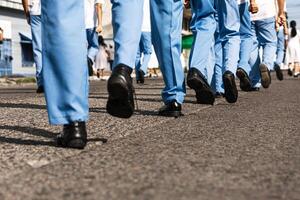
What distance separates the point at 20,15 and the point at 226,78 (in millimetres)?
22940

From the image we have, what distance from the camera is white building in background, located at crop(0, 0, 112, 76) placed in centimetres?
Result: 2498

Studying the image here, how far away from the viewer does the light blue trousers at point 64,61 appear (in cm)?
272

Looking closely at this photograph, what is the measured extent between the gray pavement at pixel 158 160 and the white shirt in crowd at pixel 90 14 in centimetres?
515

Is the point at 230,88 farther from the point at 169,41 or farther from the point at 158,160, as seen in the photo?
the point at 158,160

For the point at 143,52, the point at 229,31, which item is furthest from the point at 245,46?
the point at 143,52

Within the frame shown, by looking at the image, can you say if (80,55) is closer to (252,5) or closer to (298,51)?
(252,5)

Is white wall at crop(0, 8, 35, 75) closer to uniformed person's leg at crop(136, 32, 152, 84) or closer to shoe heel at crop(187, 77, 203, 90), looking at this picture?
uniformed person's leg at crop(136, 32, 152, 84)

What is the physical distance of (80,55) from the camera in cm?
280

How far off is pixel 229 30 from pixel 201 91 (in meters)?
1.33

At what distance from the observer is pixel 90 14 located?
9000 millimetres

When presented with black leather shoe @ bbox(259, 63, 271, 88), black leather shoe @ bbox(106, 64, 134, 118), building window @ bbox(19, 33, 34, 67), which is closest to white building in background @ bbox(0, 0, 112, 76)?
building window @ bbox(19, 33, 34, 67)

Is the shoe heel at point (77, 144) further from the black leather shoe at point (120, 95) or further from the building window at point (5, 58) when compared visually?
the building window at point (5, 58)

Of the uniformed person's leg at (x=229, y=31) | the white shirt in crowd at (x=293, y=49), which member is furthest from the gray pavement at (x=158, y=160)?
the white shirt in crowd at (x=293, y=49)

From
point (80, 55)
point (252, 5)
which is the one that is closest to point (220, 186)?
point (80, 55)
